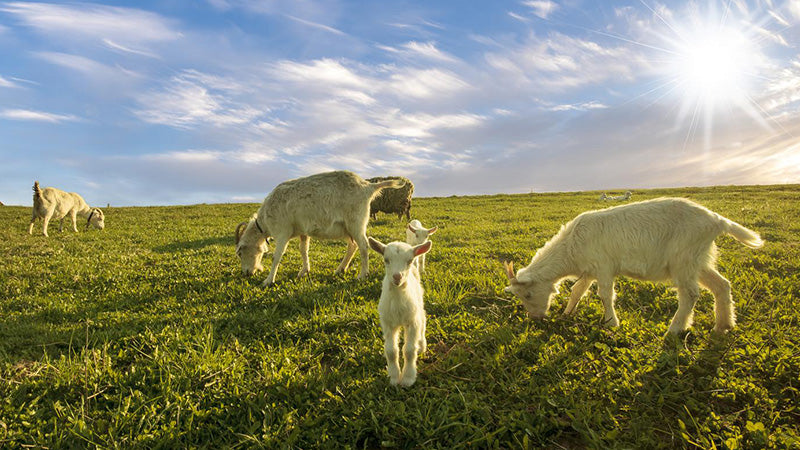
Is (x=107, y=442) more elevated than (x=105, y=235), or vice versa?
(x=105, y=235)

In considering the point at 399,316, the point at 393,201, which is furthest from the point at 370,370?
the point at 393,201

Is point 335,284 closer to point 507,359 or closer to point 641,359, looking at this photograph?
point 507,359

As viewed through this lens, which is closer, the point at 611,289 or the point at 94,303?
the point at 611,289

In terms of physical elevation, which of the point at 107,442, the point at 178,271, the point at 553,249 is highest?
the point at 553,249

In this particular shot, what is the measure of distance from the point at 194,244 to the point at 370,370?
501 inches

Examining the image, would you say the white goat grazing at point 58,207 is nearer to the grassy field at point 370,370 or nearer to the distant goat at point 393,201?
the grassy field at point 370,370

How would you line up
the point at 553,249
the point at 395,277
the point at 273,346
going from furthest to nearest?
the point at 553,249, the point at 273,346, the point at 395,277

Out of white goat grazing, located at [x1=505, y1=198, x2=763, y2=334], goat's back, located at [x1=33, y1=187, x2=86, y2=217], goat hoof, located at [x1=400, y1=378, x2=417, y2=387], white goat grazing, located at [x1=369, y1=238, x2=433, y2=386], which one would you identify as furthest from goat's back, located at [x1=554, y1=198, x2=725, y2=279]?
goat's back, located at [x1=33, y1=187, x2=86, y2=217]

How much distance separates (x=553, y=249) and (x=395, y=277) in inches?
141

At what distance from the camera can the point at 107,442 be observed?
338 cm

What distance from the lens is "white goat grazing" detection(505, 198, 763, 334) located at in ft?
17.7

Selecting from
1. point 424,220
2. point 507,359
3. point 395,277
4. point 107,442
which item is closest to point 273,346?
point 107,442

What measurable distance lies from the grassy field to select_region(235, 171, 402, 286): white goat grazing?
137 centimetres

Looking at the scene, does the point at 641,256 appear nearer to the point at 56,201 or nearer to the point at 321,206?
the point at 321,206
